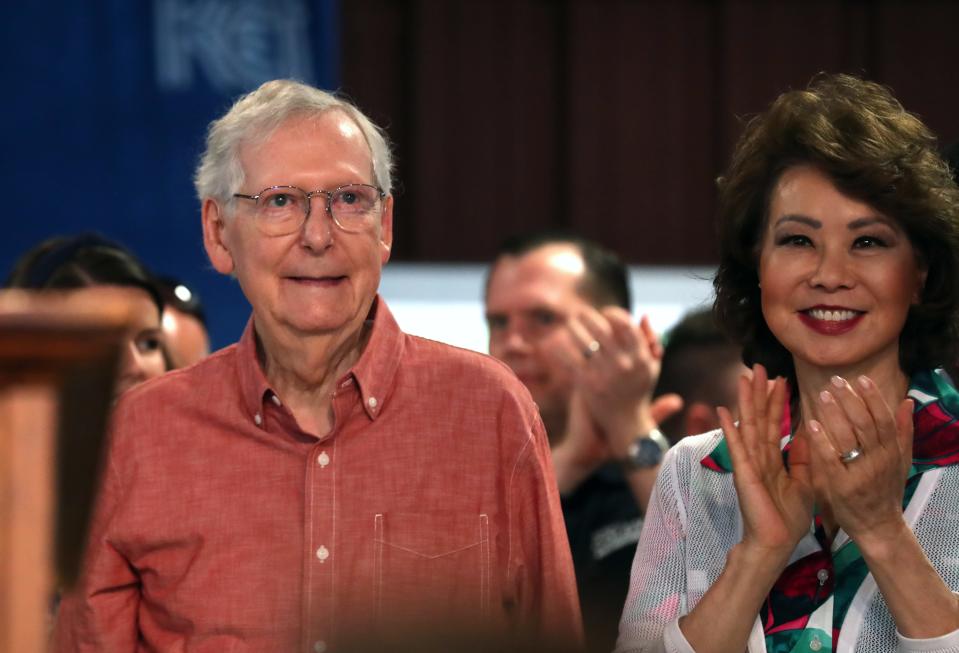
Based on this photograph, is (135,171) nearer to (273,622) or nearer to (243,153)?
(243,153)

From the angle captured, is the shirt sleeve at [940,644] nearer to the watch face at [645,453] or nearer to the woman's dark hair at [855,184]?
the woman's dark hair at [855,184]

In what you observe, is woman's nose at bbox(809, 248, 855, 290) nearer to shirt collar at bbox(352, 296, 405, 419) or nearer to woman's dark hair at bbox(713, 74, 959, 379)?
woman's dark hair at bbox(713, 74, 959, 379)

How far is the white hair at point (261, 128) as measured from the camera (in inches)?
82.4

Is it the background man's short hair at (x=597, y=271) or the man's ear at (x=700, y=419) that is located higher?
the background man's short hair at (x=597, y=271)

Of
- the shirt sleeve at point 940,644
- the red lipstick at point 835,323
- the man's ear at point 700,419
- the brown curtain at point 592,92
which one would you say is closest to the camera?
the shirt sleeve at point 940,644

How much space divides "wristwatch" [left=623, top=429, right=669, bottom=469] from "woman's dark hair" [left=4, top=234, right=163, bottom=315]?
3.32 ft

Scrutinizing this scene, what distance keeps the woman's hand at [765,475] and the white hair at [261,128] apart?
638 mm

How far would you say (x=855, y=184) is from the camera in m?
1.96

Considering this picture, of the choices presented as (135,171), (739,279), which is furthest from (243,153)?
(135,171)

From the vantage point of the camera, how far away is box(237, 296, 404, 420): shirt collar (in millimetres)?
2055

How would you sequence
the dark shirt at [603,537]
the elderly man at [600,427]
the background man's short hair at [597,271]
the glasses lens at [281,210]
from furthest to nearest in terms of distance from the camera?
1. the background man's short hair at [597,271]
2. the elderly man at [600,427]
3. the dark shirt at [603,537]
4. the glasses lens at [281,210]

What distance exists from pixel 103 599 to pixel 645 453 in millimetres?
1258

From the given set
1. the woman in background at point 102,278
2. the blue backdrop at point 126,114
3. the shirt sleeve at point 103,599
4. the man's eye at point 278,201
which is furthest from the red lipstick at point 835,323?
the blue backdrop at point 126,114

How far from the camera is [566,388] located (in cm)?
328
